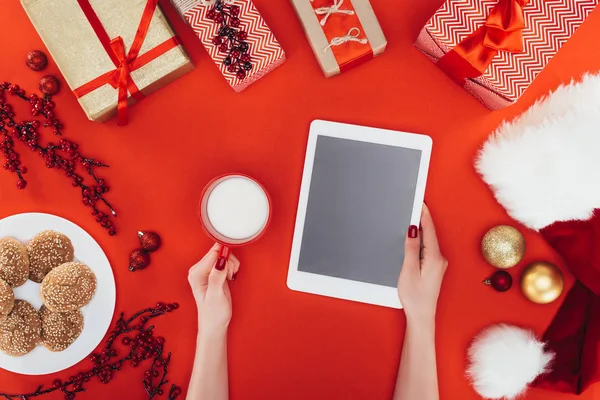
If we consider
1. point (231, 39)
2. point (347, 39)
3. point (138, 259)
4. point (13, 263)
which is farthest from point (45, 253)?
point (347, 39)

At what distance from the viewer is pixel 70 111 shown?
38.0 inches

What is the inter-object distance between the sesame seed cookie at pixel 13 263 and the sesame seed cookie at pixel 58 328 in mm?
83

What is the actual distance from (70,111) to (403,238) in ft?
2.40

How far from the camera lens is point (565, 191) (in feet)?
2.83

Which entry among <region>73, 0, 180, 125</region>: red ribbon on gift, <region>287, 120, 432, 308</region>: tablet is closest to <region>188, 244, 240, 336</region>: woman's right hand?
<region>287, 120, 432, 308</region>: tablet

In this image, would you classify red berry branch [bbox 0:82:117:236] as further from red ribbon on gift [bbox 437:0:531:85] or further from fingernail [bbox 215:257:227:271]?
red ribbon on gift [bbox 437:0:531:85]

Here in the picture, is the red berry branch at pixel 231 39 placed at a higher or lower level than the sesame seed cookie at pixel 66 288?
higher

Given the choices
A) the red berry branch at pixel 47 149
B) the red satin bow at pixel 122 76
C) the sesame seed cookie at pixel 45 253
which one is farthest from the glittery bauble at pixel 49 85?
the sesame seed cookie at pixel 45 253

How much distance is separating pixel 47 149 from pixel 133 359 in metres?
0.46

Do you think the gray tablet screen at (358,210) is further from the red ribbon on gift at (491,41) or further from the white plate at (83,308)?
the white plate at (83,308)

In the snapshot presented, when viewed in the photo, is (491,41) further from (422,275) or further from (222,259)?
(222,259)

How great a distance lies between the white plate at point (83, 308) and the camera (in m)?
0.92

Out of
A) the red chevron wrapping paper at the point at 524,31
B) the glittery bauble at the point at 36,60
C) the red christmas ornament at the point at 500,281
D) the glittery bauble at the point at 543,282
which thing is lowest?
the glittery bauble at the point at 543,282

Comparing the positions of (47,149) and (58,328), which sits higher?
(47,149)
